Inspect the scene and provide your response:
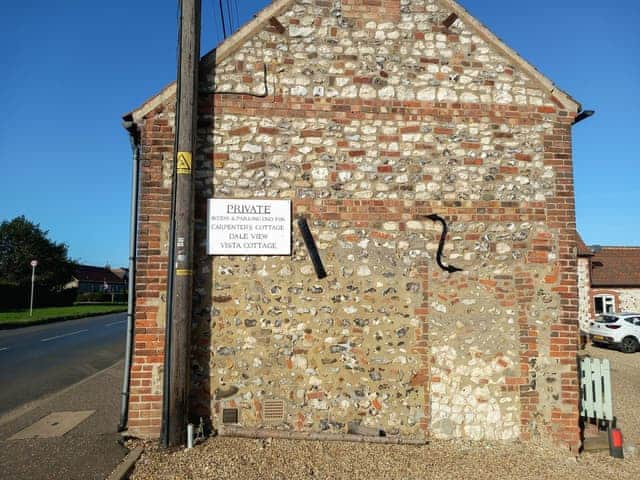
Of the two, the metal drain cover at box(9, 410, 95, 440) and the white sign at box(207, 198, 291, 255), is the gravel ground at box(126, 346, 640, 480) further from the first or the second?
the white sign at box(207, 198, 291, 255)

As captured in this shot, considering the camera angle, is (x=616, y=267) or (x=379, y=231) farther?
(x=616, y=267)

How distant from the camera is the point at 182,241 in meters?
5.90

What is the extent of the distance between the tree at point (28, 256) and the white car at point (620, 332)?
166 feet

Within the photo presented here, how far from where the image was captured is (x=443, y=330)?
21.1 feet

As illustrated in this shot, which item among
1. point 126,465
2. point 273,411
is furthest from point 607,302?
point 126,465

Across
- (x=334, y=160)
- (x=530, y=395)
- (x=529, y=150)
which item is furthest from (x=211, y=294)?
(x=529, y=150)

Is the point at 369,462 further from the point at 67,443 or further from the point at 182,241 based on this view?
the point at 67,443

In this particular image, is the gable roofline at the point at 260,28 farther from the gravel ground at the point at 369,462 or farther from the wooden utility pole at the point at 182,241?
the gravel ground at the point at 369,462

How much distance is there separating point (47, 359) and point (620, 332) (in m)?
21.4

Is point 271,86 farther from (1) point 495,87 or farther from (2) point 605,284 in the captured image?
(2) point 605,284

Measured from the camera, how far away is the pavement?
16.2 feet

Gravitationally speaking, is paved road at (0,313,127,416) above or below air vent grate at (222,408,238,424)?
below

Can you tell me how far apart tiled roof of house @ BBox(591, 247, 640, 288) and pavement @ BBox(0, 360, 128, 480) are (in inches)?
1136

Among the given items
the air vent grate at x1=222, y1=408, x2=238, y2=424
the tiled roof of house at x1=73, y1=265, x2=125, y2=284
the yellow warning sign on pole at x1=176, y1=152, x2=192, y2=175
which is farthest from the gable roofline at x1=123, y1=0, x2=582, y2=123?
the tiled roof of house at x1=73, y1=265, x2=125, y2=284
